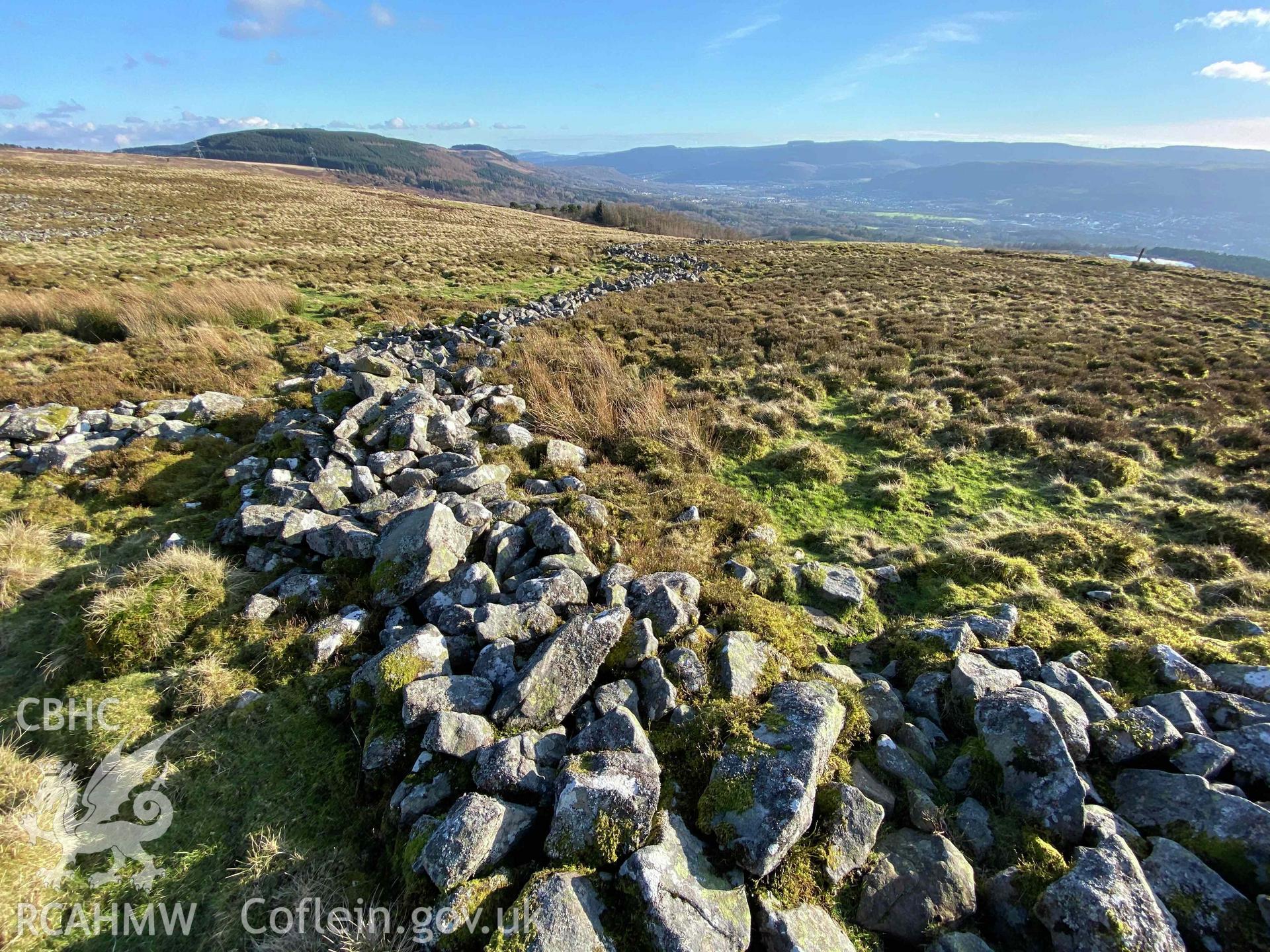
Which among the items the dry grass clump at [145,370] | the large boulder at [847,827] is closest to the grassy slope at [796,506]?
the large boulder at [847,827]

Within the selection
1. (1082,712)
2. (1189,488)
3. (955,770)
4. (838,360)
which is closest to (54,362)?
(955,770)

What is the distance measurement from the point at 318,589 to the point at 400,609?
110cm

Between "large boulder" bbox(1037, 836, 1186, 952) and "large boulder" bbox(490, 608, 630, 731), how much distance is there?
3321 millimetres

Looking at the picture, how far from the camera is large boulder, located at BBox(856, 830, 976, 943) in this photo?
3256 millimetres

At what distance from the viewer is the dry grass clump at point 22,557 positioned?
5602mm

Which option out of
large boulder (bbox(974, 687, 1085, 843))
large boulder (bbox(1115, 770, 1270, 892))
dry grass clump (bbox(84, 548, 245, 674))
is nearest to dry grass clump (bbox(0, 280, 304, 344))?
dry grass clump (bbox(84, 548, 245, 674))

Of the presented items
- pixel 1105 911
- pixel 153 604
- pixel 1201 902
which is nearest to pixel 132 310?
pixel 153 604

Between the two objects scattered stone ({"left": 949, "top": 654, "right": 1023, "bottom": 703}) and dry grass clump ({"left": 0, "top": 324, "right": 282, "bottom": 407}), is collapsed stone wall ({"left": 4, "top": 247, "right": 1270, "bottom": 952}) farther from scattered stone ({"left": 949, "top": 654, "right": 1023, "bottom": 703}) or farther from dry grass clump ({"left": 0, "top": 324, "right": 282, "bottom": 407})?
dry grass clump ({"left": 0, "top": 324, "right": 282, "bottom": 407})

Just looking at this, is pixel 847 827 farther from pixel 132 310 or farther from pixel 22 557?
pixel 132 310

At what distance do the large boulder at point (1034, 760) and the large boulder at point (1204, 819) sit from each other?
55 centimetres

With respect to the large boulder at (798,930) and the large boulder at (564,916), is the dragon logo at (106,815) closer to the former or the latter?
the large boulder at (564,916)

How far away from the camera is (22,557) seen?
5961 mm

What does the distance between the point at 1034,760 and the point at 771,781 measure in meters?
2.19

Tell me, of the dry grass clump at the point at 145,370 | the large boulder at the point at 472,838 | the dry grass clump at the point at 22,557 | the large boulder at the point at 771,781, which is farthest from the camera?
the dry grass clump at the point at 145,370
